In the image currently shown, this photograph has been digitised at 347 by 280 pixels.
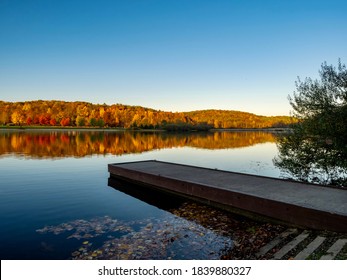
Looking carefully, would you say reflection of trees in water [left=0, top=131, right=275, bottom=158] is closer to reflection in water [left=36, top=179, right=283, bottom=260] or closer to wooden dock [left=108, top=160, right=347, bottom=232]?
wooden dock [left=108, top=160, right=347, bottom=232]

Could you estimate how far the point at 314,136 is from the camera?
18.9 m

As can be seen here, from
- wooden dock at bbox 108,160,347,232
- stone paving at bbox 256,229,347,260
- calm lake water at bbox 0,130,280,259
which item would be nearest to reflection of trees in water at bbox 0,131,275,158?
calm lake water at bbox 0,130,280,259

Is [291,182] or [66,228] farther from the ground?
[291,182]

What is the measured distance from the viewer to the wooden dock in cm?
992

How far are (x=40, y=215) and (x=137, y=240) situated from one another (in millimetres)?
5777

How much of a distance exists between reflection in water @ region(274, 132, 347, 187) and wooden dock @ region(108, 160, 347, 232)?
4.95 m

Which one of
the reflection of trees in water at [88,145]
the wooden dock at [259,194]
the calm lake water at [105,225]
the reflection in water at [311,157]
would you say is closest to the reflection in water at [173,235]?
the calm lake water at [105,225]

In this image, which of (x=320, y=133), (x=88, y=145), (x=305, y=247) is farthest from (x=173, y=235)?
(x=88, y=145)

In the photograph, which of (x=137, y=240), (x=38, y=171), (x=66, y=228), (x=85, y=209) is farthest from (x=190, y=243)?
(x=38, y=171)

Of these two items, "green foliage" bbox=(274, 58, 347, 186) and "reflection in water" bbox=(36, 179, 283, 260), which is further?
"green foliage" bbox=(274, 58, 347, 186)

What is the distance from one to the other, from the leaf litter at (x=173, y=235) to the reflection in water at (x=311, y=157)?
8.88 meters

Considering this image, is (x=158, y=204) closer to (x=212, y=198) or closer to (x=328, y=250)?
(x=212, y=198)

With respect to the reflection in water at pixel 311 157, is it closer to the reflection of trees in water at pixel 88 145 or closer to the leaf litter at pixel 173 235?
the leaf litter at pixel 173 235

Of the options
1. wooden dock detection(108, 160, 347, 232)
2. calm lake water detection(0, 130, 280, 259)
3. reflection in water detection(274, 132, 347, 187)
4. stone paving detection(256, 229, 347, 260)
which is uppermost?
reflection in water detection(274, 132, 347, 187)
